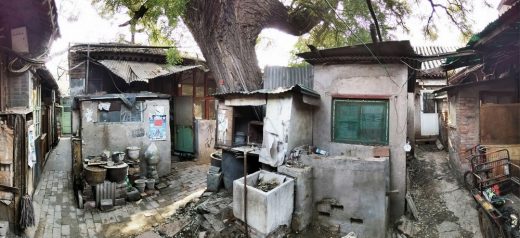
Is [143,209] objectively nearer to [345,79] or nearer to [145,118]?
[145,118]

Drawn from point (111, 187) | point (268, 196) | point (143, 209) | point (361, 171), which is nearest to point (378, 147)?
point (361, 171)

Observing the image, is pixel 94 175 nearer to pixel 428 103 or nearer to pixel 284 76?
pixel 284 76

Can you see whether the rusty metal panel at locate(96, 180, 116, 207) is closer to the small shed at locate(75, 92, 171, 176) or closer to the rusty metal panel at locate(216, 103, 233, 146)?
the small shed at locate(75, 92, 171, 176)

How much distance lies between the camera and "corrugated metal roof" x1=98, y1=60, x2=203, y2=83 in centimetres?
1268

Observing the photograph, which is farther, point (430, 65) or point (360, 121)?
point (430, 65)

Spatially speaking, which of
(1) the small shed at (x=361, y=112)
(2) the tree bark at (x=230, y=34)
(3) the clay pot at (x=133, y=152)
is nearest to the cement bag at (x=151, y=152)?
(3) the clay pot at (x=133, y=152)

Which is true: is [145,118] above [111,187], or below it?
above

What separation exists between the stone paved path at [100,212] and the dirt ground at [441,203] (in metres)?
6.98

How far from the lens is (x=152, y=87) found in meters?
15.5

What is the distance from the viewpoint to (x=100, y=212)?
29.8 feet

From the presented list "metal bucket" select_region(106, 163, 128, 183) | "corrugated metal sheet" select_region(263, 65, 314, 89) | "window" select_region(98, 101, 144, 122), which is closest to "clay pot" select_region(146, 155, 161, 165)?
"window" select_region(98, 101, 144, 122)

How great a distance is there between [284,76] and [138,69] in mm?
6803

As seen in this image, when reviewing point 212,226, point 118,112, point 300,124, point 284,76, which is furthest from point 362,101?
point 118,112

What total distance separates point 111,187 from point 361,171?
288 inches
